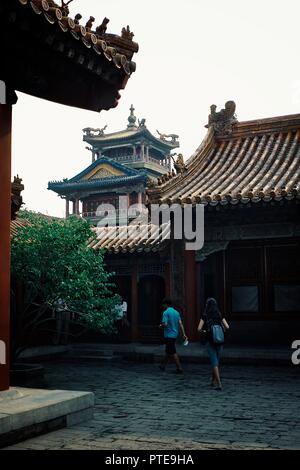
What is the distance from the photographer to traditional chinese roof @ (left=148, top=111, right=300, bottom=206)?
35.0ft

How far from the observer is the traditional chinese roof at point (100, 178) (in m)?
33.3

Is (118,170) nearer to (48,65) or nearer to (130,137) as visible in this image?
(130,137)

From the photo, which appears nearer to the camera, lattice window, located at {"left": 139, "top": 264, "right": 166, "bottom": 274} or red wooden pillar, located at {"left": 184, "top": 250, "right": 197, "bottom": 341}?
red wooden pillar, located at {"left": 184, "top": 250, "right": 197, "bottom": 341}

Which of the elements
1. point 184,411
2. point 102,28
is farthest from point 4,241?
point 184,411

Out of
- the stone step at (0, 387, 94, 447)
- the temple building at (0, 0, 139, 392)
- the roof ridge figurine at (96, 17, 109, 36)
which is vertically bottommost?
the stone step at (0, 387, 94, 447)

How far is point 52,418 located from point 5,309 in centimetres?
120

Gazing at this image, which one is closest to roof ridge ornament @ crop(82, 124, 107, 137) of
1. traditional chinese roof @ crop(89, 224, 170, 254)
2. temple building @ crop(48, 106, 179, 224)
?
temple building @ crop(48, 106, 179, 224)

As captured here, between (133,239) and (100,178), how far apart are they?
20056 millimetres

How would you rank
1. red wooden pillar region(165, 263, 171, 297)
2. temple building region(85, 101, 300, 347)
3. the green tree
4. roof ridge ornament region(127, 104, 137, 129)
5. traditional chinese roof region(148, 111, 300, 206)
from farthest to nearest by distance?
roof ridge ornament region(127, 104, 137, 129) → red wooden pillar region(165, 263, 171, 297) → temple building region(85, 101, 300, 347) → traditional chinese roof region(148, 111, 300, 206) → the green tree

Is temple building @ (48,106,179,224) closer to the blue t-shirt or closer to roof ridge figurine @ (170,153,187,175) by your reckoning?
roof ridge figurine @ (170,153,187,175)

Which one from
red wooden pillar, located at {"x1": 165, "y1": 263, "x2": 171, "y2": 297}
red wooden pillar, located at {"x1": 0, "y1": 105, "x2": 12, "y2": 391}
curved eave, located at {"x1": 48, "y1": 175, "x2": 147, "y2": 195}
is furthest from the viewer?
curved eave, located at {"x1": 48, "y1": 175, "x2": 147, "y2": 195}

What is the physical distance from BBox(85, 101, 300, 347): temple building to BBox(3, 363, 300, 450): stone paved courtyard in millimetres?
2046

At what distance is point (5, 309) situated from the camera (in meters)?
5.30
